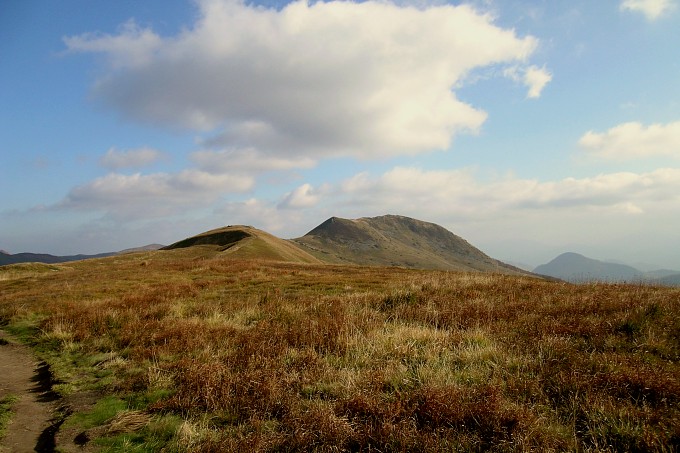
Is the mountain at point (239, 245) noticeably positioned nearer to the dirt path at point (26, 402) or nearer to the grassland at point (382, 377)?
the dirt path at point (26, 402)

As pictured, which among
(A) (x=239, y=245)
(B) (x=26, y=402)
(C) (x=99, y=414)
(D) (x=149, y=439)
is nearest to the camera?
(D) (x=149, y=439)

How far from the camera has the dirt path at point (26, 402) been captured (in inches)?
246

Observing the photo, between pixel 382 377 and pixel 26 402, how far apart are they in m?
8.01

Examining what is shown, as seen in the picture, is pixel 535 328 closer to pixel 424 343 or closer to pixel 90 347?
pixel 424 343

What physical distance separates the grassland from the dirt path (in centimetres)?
47

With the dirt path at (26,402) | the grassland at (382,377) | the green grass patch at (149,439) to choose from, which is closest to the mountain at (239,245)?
the dirt path at (26,402)

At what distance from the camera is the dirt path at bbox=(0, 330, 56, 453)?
6.25m

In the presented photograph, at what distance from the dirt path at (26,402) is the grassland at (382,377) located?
1.56 feet

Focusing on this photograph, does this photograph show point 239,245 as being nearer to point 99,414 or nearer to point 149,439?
point 99,414

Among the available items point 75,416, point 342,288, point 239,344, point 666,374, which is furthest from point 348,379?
point 342,288

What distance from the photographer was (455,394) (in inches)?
246

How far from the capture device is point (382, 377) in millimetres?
7348

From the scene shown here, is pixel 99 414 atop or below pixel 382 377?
below

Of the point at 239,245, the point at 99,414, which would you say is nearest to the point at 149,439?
the point at 99,414
